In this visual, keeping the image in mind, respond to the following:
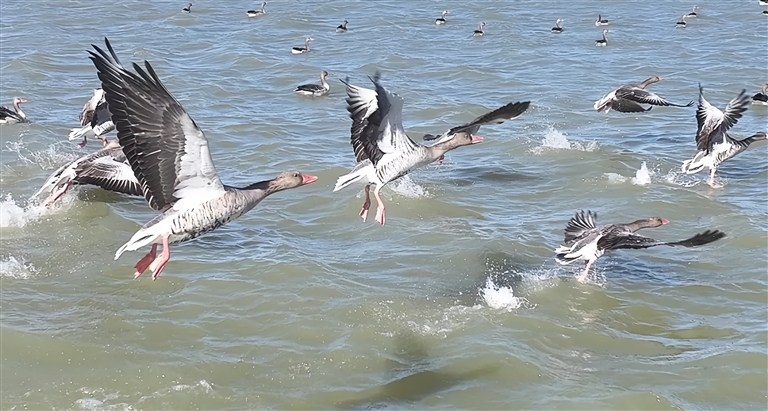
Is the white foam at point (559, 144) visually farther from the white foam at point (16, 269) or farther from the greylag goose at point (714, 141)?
the white foam at point (16, 269)

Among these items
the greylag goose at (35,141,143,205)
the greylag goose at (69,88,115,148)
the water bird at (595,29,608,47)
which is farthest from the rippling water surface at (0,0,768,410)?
the water bird at (595,29,608,47)

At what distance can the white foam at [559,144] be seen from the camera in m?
15.4

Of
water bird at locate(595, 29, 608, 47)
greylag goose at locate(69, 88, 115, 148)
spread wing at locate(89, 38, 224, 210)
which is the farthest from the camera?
water bird at locate(595, 29, 608, 47)

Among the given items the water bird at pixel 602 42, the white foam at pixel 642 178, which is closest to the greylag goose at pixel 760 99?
the white foam at pixel 642 178

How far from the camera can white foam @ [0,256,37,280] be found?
9565 mm

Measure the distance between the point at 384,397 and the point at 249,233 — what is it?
4514mm

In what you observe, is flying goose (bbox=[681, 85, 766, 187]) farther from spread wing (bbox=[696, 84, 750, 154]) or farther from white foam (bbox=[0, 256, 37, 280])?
white foam (bbox=[0, 256, 37, 280])

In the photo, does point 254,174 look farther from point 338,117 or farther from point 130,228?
point 338,117

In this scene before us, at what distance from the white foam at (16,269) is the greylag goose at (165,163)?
84.4 inches

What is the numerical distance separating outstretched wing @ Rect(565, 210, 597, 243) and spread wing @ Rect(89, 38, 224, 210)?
176 inches

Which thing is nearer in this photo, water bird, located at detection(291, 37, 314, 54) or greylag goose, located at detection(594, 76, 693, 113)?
greylag goose, located at detection(594, 76, 693, 113)

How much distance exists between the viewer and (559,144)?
613 inches

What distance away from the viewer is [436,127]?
17.2 meters

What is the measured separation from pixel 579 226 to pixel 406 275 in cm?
213
